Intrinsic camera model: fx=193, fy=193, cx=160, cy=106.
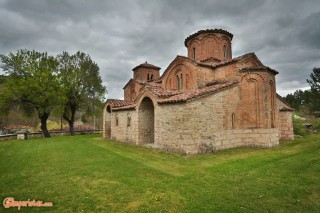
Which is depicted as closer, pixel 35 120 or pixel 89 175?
pixel 89 175

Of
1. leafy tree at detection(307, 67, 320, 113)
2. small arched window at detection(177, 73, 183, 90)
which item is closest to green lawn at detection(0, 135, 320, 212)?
small arched window at detection(177, 73, 183, 90)

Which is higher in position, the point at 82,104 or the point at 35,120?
the point at 82,104

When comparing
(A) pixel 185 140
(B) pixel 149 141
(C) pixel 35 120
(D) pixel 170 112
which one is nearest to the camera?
(A) pixel 185 140

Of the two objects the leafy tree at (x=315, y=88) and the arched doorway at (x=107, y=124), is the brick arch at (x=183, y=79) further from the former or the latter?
the leafy tree at (x=315, y=88)

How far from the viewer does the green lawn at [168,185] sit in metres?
4.73

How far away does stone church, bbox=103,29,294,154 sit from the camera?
11.7 meters

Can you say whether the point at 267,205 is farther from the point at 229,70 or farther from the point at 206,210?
the point at 229,70

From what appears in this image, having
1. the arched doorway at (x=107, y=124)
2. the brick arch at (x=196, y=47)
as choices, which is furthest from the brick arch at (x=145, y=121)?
the arched doorway at (x=107, y=124)

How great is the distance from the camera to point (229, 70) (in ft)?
50.5

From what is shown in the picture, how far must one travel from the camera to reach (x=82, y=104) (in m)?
28.5

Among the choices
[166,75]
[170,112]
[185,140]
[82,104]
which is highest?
[166,75]

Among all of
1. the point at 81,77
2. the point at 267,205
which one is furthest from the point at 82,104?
the point at 267,205

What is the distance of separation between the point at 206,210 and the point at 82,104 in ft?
89.4

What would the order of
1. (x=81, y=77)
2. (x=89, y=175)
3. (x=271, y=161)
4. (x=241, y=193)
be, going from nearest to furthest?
(x=241, y=193), (x=89, y=175), (x=271, y=161), (x=81, y=77)
